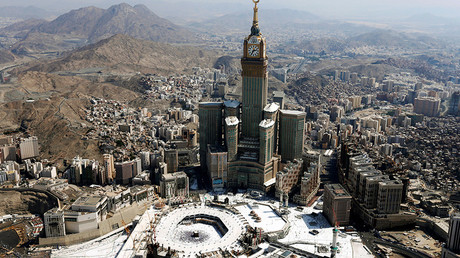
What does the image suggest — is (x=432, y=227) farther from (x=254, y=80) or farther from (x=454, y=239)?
(x=254, y=80)

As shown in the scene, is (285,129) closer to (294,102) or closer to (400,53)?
(294,102)

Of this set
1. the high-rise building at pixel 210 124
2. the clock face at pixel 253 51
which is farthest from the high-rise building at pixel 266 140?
the clock face at pixel 253 51

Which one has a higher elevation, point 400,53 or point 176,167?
point 400,53

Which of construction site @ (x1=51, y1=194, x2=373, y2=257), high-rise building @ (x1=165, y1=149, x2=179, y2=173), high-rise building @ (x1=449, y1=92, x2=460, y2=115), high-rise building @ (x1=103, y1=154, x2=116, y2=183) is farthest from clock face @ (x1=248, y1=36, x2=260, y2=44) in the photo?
high-rise building @ (x1=449, y1=92, x2=460, y2=115)

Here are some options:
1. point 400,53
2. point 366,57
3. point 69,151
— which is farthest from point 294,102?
point 400,53

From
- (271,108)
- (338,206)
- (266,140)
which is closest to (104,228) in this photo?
→ (266,140)

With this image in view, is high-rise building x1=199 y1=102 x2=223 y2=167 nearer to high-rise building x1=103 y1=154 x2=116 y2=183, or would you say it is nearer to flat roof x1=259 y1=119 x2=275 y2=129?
flat roof x1=259 y1=119 x2=275 y2=129

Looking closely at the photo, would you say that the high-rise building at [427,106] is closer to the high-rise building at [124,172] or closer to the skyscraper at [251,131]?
the skyscraper at [251,131]
